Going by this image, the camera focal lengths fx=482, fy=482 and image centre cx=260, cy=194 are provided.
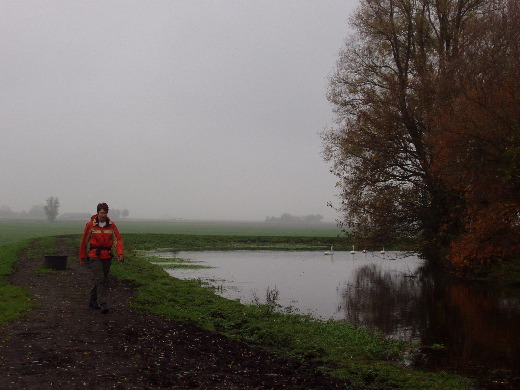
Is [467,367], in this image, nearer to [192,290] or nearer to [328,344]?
[328,344]

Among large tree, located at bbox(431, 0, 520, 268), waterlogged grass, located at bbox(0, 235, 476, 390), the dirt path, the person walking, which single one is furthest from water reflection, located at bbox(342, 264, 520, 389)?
the person walking

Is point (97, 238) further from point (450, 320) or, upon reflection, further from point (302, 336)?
point (450, 320)

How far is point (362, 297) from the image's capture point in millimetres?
21688

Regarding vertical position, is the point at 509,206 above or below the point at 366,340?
→ above

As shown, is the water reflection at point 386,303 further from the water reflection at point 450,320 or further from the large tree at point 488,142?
the large tree at point 488,142

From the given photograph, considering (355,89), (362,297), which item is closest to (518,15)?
(355,89)

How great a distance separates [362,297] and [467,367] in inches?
420

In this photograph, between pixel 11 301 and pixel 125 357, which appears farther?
pixel 11 301

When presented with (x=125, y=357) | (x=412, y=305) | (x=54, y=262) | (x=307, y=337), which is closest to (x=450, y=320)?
(x=412, y=305)

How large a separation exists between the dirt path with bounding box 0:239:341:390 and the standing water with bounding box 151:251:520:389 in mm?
4148

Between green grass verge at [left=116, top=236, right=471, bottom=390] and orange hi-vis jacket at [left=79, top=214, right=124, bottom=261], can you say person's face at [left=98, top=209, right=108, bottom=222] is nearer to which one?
orange hi-vis jacket at [left=79, top=214, right=124, bottom=261]

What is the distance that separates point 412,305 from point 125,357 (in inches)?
528

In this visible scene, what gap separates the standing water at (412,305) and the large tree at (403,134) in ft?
11.9

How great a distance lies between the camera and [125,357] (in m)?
10.1
